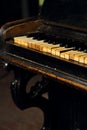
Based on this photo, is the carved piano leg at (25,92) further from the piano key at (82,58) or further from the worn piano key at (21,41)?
the piano key at (82,58)

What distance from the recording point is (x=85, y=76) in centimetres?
134

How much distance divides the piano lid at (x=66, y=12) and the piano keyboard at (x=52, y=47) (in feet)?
0.58

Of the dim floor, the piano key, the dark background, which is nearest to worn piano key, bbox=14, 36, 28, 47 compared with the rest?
the piano key

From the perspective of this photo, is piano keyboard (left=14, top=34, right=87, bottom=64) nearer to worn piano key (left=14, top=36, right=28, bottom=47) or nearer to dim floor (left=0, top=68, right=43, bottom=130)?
worn piano key (left=14, top=36, right=28, bottom=47)

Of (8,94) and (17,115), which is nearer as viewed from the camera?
(17,115)

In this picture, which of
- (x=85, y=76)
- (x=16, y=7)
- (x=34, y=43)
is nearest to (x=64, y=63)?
(x=85, y=76)

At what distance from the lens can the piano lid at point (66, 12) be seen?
1748 millimetres

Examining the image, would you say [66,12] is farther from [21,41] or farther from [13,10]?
[13,10]

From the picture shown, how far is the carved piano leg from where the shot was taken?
1.94m

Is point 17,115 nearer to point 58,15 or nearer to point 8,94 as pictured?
point 8,94

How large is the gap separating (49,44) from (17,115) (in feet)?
5.13

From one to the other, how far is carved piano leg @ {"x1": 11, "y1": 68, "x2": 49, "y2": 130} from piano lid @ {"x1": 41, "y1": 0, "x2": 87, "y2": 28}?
43 centimetres

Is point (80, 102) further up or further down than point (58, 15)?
further down

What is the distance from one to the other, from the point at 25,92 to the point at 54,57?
56 centimetres
